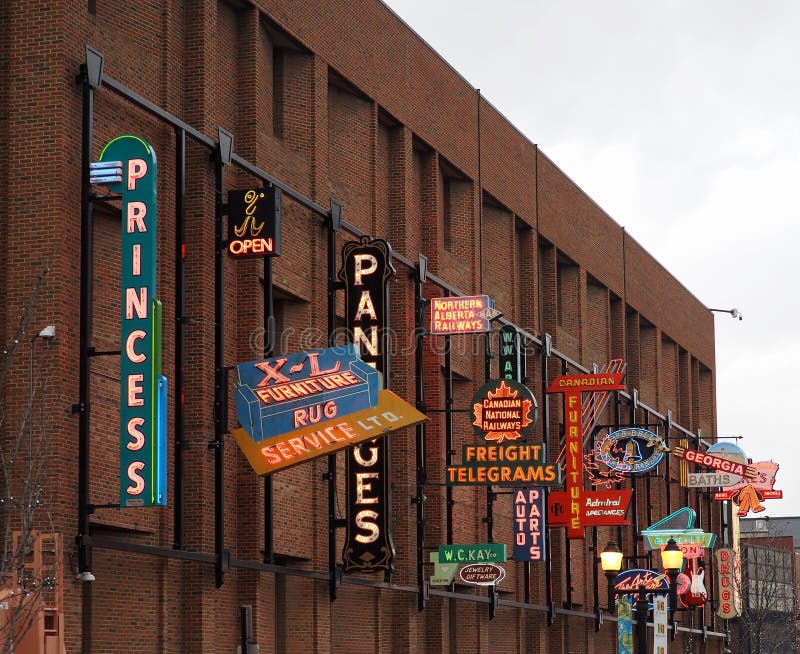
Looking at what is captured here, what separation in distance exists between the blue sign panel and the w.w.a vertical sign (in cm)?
Result: 684

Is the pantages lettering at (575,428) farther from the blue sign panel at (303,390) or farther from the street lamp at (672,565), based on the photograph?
the blue sign panel at (303,390)

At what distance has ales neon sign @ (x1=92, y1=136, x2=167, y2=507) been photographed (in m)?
27.0

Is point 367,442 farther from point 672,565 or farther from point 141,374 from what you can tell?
point 141,374

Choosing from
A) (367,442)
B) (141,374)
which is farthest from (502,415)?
(141,374)

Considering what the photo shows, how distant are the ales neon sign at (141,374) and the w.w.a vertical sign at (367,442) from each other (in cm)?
1057

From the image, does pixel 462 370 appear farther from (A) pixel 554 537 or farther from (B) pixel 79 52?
(B) pixel 79 52

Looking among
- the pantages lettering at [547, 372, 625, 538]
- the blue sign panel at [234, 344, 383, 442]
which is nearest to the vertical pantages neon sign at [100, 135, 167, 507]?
the blue sign panel at [234, 344, 383, 442]

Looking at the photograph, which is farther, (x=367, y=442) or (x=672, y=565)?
(x=367, y=442)

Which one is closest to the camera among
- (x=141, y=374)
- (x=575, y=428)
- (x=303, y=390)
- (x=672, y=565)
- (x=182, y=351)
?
(x=141, y=374)

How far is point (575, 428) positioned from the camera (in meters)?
51.2

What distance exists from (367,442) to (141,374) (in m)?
11.3

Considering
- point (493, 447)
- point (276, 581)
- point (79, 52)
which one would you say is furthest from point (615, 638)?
point (79, 52)

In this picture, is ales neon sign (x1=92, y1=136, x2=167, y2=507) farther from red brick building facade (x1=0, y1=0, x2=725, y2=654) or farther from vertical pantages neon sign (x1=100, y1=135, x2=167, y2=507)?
red brick building facade (x1=0, y1=0, x2=725, y2=654)

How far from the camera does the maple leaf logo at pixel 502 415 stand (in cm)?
4197
